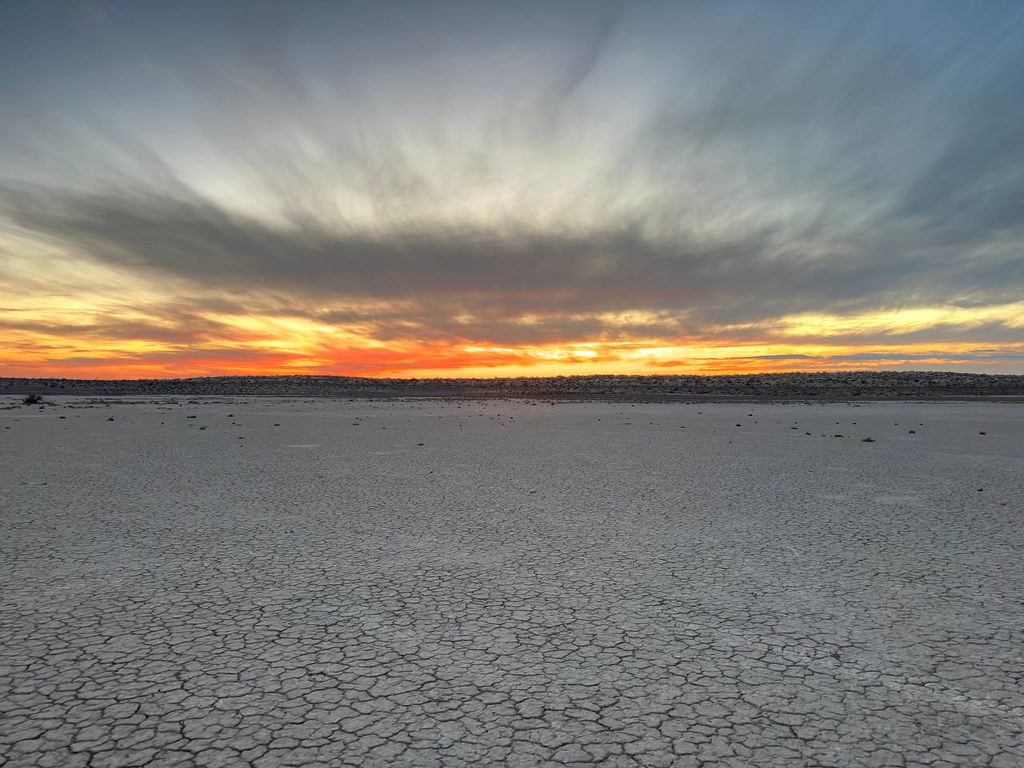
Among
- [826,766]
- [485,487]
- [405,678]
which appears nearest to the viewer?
[826,766]

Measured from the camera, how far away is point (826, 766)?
277 centimetres

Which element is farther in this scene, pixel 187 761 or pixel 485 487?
pixel 485 487

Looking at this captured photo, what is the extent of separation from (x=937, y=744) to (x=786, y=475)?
861 cm

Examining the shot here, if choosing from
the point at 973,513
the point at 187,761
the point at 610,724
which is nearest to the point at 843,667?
the point at 610,724

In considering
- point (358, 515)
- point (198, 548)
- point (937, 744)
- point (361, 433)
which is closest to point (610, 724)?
point (937, 744)

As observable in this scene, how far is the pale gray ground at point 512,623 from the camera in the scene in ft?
9.86

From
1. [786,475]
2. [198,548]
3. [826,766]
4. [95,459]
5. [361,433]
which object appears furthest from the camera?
[361,433]

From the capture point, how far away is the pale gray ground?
9.86 ft

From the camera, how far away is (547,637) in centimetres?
414

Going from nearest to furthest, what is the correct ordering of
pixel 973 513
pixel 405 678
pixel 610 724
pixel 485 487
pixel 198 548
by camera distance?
1. pixel 610 724
2. pixel 405 678
3. pixel 198 548
4. pixel 973 513
5. pixel 485 487

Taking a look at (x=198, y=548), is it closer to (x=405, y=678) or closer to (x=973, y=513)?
(x=405, y=678)

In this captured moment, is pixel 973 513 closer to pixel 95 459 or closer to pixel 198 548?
pixel 198 548

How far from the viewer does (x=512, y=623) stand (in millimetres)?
4391

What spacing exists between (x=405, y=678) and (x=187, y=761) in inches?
44.1
